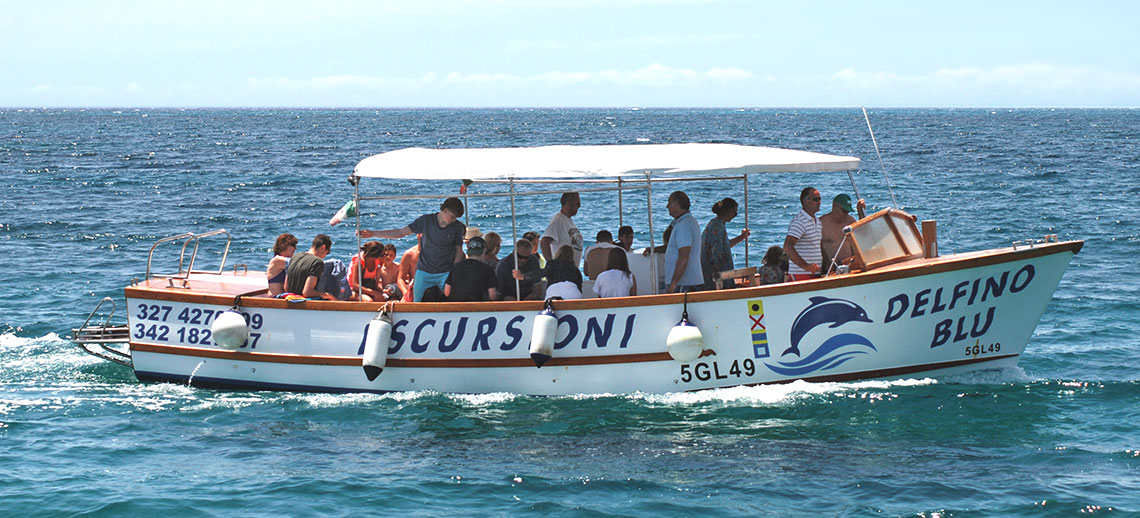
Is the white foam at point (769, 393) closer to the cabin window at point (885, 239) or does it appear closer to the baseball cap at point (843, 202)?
the cabin window at point (885, 239)

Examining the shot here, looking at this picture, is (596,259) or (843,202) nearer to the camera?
(843,202)

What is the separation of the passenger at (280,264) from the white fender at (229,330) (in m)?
0.46

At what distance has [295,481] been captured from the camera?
31.9 ft

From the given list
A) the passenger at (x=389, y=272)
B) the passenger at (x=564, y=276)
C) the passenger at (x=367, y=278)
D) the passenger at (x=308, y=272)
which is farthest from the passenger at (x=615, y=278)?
the passenger at (x=308, y=272)

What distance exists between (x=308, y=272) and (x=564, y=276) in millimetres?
2763

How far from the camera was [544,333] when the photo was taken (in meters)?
11.2

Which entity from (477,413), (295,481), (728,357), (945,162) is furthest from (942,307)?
(945,162)

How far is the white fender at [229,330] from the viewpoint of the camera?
12.1m

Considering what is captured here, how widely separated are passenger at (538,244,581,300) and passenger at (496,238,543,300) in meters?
0.17

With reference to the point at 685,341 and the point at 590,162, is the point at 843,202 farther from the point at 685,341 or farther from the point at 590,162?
the point at 590,162

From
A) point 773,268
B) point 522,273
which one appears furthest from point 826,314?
point 522,273

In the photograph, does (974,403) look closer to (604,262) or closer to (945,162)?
(604,262)

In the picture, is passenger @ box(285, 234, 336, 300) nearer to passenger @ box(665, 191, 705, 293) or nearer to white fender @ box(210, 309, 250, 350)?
white fender @ box(210, 309, 250, 350)

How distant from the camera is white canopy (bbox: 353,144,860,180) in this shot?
11.3 meters
